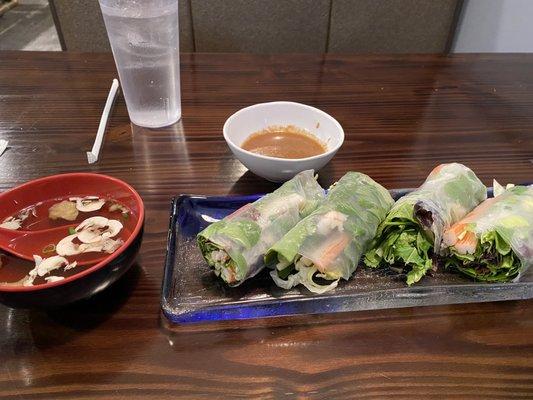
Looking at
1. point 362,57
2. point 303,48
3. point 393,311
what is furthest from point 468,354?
point 303,48

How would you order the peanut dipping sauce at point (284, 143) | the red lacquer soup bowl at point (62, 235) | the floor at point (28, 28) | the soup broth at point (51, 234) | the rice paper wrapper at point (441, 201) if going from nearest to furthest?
the red lacquer soup bowl at point (62, 235), the soup broth at point (51, 234), the rice paper wrapper at point (441, 201), the peanut dipping sauce at point (284, 143), the floor at point (28, 28)

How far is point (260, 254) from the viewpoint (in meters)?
0.90

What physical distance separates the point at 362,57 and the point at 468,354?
1583 mm

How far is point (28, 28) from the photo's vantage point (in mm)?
5391

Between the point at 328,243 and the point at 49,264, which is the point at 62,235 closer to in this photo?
the point at 49,264

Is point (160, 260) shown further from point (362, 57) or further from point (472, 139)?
point (362, 57)

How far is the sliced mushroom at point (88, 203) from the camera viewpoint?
3.17 feet

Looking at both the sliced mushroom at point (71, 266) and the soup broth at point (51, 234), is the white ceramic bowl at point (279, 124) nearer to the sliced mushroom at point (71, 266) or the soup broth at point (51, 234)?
the soup broth at point (51, 234)

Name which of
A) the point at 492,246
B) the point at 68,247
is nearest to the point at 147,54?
the point at 68,247

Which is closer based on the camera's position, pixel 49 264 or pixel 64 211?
pixel 49 264

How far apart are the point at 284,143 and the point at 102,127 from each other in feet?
2.12

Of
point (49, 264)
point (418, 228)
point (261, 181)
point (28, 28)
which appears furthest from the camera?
point (28, 28)

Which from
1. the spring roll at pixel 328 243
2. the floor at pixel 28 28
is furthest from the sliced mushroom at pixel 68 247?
the floor at pixel 28 28

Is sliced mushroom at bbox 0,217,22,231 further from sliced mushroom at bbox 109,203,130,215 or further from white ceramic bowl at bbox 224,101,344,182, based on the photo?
white ceramic bowl at bbox 224,101,344,182
